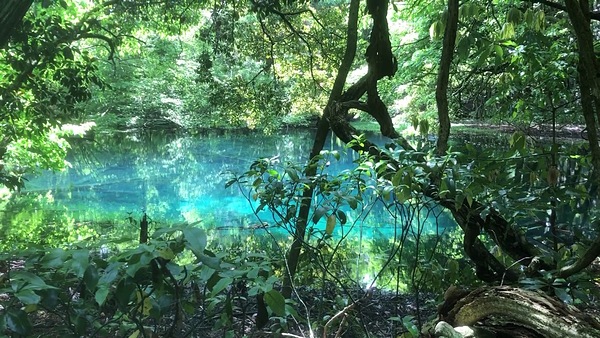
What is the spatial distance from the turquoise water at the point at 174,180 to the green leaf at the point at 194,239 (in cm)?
454

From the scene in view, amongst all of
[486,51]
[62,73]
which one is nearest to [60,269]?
[486,51]

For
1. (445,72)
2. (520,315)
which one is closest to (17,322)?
(520,315)

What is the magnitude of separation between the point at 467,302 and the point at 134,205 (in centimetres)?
1185

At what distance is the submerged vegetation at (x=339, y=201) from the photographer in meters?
1.42

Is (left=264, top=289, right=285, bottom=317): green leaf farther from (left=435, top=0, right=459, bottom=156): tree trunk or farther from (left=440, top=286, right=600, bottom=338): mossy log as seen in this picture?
(left=435, top=0, right=459, bottom=156): tree trunk

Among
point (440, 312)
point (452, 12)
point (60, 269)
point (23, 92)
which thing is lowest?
point (440, 312)

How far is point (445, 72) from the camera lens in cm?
232

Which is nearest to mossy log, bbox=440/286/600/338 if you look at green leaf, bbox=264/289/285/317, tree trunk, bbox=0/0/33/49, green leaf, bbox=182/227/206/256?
green leaf, bbox=264/289/285/317

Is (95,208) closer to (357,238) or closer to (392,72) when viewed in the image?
(357,238)

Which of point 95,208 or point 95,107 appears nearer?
point 95,208

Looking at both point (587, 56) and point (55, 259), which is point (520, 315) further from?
point (55, 259)

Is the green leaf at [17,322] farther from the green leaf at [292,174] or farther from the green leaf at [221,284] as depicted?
the green leaf at [292,174]

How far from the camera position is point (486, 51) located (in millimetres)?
2004

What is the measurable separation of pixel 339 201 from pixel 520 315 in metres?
0.94
